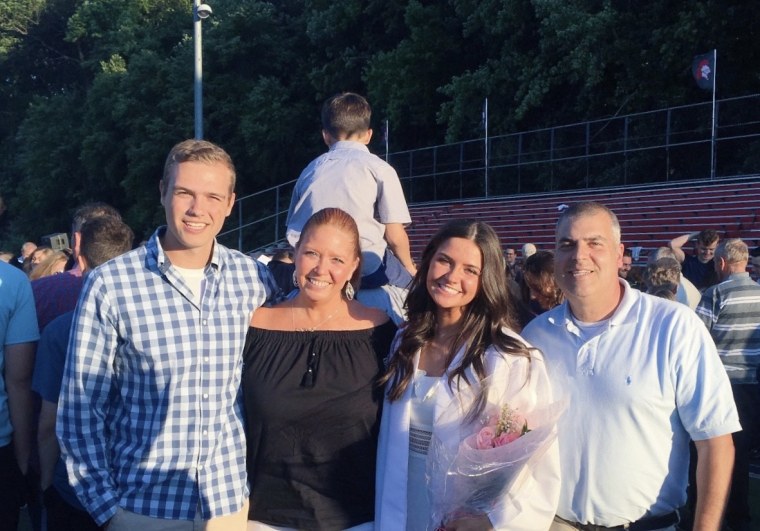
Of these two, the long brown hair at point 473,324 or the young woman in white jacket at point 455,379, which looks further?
the long brown hair at point 473,324

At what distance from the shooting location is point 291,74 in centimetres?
3531

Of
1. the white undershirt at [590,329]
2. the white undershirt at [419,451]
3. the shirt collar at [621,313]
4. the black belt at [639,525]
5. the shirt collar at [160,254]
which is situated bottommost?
the black belt at [639,525]

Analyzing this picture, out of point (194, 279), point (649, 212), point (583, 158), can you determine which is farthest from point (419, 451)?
point (583, 158)

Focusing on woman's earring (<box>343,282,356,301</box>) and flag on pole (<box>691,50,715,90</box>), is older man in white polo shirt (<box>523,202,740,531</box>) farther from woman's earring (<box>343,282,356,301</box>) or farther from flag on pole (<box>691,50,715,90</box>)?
flag on pole (<box>691,50,715,90</box>)

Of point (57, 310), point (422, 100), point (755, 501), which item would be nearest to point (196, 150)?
point (57, 310)

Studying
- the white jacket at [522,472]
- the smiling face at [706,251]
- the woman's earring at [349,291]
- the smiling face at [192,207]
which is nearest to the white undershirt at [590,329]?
the white jacket at [522,472]

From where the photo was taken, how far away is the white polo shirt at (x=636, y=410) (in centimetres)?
303

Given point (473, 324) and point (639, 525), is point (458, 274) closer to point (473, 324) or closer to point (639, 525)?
Result: point (473, 324)

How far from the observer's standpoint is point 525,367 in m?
2.97

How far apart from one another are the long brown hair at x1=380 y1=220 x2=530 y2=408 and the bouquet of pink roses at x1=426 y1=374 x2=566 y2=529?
0.59 feet

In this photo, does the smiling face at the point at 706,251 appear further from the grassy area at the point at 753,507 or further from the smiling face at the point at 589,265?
the smiling face at the point at 589,265

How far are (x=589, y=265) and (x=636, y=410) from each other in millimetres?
542

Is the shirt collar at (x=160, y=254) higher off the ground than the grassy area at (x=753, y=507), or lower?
higher

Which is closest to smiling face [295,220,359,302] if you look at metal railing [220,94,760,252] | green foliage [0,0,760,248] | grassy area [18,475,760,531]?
grassy area [18,475,760,531]
